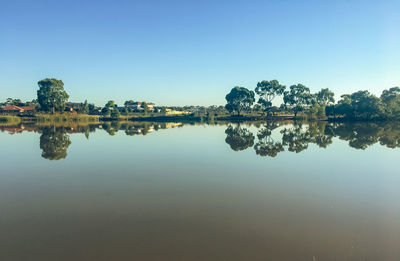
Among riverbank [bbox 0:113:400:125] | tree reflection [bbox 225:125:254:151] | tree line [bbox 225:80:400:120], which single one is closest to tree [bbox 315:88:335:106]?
tree line [bbox 225:80:400:120]

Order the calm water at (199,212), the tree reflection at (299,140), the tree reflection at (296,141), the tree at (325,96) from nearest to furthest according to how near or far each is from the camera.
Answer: the calm water at (199,212) < the tree reflection at (296,141) < the tree reflection at (299,140) < the tree at (325,96)

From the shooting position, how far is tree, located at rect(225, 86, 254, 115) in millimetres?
101231

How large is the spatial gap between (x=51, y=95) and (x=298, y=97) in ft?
335

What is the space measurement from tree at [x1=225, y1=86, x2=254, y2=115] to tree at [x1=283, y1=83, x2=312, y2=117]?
15.9 m

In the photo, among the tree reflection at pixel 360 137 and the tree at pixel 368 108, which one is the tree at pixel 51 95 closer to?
the tree reflection at pixel 360 137

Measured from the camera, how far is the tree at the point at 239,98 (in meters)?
101

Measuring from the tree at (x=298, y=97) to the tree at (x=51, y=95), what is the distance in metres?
94.4

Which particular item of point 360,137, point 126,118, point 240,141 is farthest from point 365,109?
point 126,118

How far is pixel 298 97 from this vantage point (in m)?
93.0

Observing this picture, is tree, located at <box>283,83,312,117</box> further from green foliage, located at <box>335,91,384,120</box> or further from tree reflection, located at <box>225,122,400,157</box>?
tree reflection, located at <box>225,122,400,157</box>

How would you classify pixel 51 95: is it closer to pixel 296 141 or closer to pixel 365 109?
pixel 296 141

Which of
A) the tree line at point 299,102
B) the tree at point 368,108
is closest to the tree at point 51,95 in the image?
the tree line at point 299,102

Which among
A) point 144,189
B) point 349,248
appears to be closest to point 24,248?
point 144,189

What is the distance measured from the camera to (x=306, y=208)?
24.1ft
